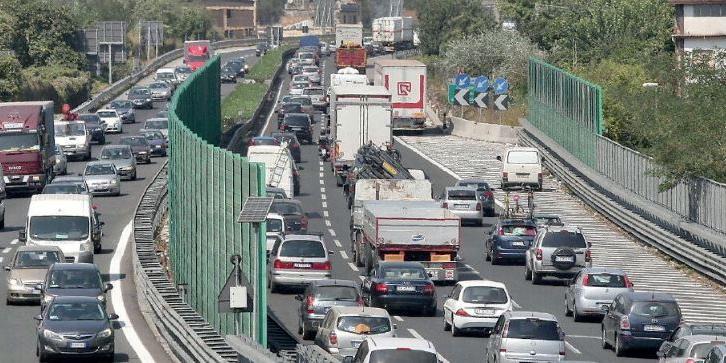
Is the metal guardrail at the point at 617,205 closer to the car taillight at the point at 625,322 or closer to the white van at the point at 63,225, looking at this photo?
the car taillight at the point at 625,322

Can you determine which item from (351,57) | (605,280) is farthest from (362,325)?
(351,57)

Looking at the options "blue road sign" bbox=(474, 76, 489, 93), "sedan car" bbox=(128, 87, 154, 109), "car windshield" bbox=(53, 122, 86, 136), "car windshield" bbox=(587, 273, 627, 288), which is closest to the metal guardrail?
"car windshield" bbox=(587, 273, 627, 288)

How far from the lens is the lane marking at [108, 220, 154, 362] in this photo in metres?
32.7

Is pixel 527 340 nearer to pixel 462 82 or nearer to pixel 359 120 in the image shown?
pixel 359 120

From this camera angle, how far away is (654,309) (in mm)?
32531

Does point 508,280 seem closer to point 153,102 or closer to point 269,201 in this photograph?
point 269,201

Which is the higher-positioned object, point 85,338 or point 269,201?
point 269,201

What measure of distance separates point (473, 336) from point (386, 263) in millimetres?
4104

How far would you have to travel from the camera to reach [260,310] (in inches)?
1094

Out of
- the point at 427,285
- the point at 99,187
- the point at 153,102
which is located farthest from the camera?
the point at 153,102

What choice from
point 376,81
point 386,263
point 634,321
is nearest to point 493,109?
point 376,81

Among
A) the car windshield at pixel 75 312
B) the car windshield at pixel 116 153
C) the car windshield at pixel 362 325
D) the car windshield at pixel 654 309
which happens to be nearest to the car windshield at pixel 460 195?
the car windshield at pixel 116 153

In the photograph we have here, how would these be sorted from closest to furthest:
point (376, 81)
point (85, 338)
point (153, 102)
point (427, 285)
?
point (85, 338) → point (427, 285) → point (376, 81) → point (153, 102)

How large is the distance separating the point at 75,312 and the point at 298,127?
5313cm
